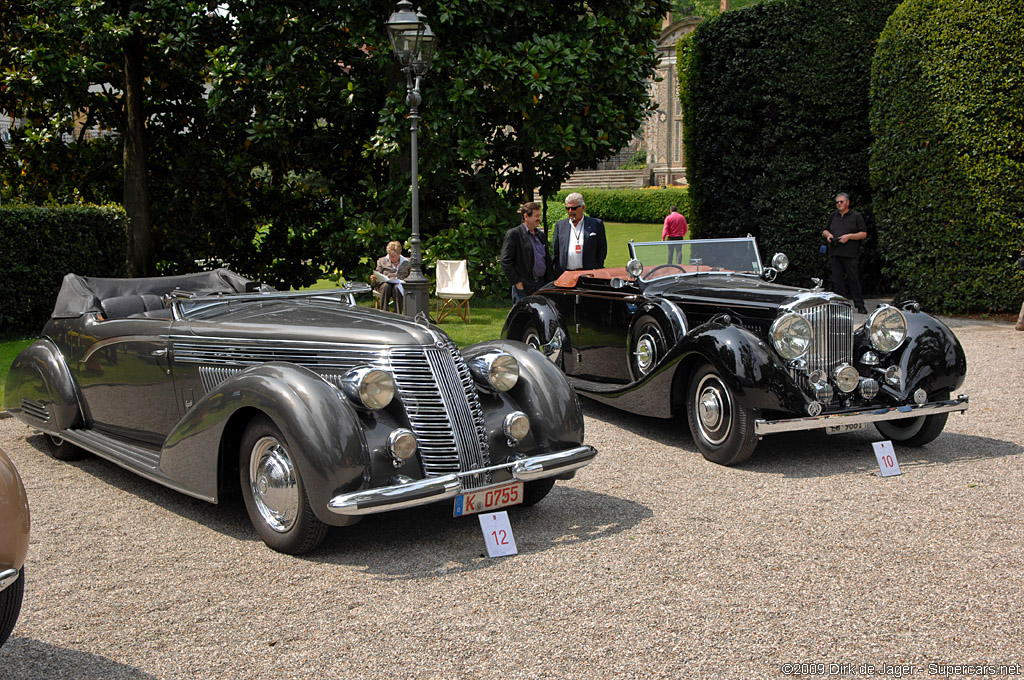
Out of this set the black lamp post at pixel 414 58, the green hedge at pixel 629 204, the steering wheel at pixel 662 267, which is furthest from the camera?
the green hedge at pixel 629 204

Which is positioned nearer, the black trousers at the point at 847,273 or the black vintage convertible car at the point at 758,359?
the black vintage convertible car at the point at 758,359

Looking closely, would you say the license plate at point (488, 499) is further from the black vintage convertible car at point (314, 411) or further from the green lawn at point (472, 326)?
the green lawn at point (472, 326)

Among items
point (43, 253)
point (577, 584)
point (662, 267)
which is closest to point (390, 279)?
point (43, 253)

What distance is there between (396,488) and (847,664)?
2.07m

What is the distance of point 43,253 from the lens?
12.9 metres

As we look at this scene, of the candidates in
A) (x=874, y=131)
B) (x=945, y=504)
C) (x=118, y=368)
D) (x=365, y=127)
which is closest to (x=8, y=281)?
(x=365, y=127)

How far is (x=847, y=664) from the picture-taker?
130 inches

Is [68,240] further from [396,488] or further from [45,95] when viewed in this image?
[396,488]

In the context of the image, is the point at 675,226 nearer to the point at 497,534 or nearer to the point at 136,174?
the point at 136,174

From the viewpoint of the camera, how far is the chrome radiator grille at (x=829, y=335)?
637 centimetres

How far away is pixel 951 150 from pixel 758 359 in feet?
29.9

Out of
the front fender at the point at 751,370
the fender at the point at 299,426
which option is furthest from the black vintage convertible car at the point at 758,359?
the fender at the point at 299,426

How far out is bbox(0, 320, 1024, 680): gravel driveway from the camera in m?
3.37

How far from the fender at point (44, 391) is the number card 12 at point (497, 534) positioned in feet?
10.5
